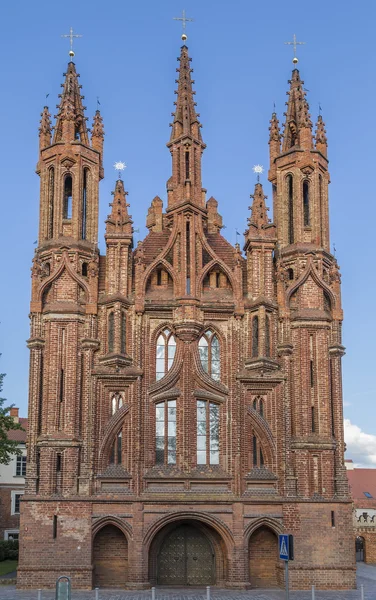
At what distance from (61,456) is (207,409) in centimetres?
639

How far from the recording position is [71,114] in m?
38.3

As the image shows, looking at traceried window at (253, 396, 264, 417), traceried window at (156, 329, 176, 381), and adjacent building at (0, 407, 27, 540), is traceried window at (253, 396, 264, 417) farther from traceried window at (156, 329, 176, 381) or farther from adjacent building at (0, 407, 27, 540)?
adjacent building at (0, 407, 27, 540)

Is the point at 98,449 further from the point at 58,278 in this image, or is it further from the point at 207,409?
the point at 58,278

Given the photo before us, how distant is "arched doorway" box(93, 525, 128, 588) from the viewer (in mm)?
33688

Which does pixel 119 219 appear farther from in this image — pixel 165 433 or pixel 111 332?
pixel 165 433

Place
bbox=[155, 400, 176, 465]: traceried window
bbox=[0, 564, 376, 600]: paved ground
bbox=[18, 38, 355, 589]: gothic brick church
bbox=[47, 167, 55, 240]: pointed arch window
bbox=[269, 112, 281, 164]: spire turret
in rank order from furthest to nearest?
bbox=[269, 112, 281, 164]: spire turret, bbox=[47, 167, 55, 240]: pointed arch window, bbox=[155, 400, 176, 465]: traceried window, bbox=[18, 38, 355, 589]: gothic brick church, bbox=[0, 564, 376, 600]: paved ground

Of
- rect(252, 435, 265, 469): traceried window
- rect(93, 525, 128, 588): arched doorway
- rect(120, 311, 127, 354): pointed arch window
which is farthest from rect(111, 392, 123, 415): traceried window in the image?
rect(252, 435, 265, 469): traceried window

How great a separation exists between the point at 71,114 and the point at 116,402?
13.4m

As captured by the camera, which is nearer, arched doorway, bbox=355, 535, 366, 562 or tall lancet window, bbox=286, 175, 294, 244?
tall lancet window, bbox=286, 175, 294, 244

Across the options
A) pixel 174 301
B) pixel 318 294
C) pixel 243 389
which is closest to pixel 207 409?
pixel 243 389

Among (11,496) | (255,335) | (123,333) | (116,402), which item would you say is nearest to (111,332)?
(123,333)

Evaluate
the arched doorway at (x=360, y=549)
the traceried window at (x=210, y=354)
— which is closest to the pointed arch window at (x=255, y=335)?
the traceried window at (x=210, y=354)

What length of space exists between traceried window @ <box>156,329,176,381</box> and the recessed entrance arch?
637 cm

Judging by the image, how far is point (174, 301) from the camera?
36.1 metres
